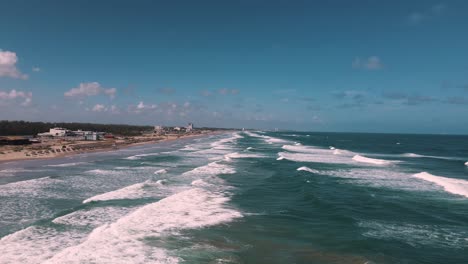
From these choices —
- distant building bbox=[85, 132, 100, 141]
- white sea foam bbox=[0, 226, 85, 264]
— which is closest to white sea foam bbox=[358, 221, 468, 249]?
white sea foam bbox=[0, 226, 85, 264]

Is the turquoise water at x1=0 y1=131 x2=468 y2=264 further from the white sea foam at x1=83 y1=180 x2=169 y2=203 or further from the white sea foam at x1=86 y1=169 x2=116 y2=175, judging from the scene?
the white sea foam at x1=86 y1=169 x2=116 y2=175

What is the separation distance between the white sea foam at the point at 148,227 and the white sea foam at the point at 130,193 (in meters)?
2.57

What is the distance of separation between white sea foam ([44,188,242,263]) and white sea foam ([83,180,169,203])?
257cm

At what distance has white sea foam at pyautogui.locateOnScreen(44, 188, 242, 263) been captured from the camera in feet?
44.3

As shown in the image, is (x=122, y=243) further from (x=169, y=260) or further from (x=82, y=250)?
(x=169, y=260)

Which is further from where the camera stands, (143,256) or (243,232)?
(243,232)

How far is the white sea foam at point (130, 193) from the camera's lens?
23534mm

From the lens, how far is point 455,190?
28172 mm

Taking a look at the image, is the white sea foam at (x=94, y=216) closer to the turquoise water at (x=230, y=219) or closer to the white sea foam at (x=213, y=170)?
the turquoise water at (x=230, y=219)

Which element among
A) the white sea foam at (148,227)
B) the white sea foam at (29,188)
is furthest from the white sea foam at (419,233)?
the white sea foam at (29,188)

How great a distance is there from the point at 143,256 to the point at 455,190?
990 inches

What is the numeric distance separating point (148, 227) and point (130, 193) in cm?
839

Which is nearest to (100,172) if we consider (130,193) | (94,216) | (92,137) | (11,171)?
(11,171)

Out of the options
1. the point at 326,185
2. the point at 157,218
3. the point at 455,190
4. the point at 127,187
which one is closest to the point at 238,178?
the point at 326,185
